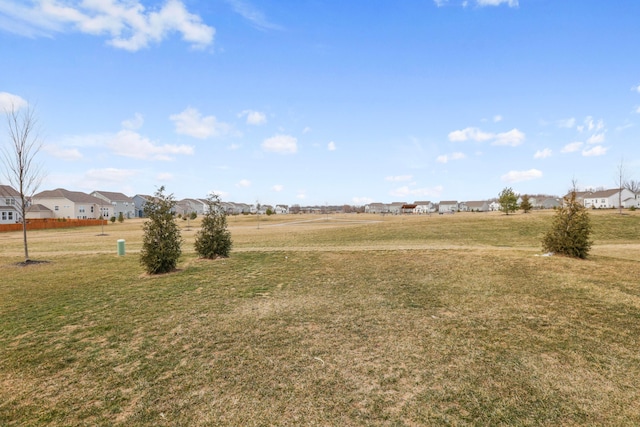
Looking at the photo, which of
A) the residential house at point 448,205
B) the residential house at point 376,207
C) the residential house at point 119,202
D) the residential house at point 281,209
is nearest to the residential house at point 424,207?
the residential house at point 448,205

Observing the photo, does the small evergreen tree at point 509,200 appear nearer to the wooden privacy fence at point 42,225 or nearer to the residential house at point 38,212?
the wooden privacy fence at point 42,225

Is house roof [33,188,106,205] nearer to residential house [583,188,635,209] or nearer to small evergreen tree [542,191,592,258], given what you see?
small evergreen tree [542,191,592,258]

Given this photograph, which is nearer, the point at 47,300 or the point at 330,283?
the point at 47,300

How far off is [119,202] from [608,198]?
5902 inches

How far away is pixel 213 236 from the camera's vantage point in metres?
17.2

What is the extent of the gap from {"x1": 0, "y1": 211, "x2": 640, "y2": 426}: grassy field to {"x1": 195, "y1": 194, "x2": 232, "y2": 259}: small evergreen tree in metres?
4.84

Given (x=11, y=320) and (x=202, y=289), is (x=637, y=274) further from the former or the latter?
(x=11, y=320)

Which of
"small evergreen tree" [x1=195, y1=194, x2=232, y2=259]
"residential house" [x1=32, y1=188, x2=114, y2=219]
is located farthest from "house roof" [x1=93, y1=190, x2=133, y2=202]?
"small evergreen tree" [x1=195, y1=194, x2=232, y2=259]

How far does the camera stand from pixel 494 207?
5694 inches

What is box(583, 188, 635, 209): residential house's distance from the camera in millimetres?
93394

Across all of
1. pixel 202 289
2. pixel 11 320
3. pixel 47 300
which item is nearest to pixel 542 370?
pixel 202 289

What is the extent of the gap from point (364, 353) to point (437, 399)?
1675mm

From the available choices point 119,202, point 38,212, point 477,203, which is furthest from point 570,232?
point 477,203

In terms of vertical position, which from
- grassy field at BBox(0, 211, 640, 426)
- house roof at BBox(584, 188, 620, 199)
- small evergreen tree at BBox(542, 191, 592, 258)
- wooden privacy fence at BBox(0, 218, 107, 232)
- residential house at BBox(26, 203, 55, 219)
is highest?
residential house at BBox(26, 203, 55, 219)
